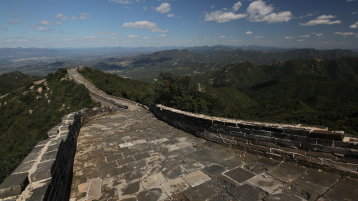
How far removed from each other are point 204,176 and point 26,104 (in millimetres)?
38958

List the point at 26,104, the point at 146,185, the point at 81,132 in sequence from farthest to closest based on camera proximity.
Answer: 1. the point at 26,104
2. the point at 81,132
3. the point at 146,185

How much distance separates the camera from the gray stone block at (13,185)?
9.18 ft

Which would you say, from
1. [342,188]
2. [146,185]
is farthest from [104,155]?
[342,188]

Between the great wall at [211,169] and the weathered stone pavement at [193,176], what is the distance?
0.01m

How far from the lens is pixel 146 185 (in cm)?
428

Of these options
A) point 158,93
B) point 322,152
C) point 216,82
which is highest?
point 322,152

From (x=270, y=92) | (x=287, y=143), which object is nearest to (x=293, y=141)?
(x=287, y=143)

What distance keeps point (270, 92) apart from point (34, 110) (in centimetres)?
12071

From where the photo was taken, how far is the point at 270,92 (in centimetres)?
12494

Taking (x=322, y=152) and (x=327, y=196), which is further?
(x=322, y=152)

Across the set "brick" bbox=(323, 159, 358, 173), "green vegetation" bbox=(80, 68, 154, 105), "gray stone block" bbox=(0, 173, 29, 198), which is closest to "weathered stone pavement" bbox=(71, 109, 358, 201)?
"brick" bbox=(323, 159, 358, 173)

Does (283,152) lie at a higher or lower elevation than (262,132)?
lower

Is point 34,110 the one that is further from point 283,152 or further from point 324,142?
point 324,142

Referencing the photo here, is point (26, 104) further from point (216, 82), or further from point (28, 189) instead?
point (216, 82)
